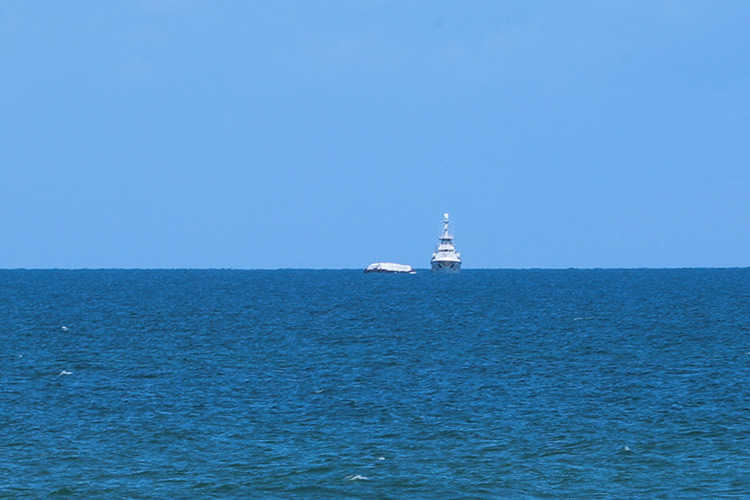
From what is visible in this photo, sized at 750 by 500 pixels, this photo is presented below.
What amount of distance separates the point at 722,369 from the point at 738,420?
54.5 ft

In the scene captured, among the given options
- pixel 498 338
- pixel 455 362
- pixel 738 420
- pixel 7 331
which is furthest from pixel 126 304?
pixel 738 420

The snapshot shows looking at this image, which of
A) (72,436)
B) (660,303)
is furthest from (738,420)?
(660,303)

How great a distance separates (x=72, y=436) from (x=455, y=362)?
96.6 ft

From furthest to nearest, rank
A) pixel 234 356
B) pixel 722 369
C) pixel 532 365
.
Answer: pixel 234 356, pixel 532 365, pixel 722 369

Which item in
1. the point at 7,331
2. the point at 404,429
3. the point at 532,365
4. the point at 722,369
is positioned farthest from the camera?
the point at 7,331

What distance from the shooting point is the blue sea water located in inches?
1247

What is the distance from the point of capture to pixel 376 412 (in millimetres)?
43625

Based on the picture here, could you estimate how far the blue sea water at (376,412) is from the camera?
104 ft

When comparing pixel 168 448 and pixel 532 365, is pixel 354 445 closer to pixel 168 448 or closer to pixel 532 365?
pixel 168 448

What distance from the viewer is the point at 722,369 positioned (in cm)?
5641

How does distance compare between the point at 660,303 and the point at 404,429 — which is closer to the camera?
the point at 404,429

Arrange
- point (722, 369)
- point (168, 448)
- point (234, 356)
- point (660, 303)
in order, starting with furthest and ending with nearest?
1. point (660, 303)
2. point (234, 356)
3. point (722, 369)
4. point (168, 448)

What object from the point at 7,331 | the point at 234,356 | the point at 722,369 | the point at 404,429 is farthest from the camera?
the point at 7,331

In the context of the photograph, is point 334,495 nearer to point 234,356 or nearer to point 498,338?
point 234,356
